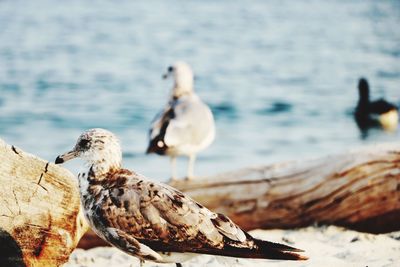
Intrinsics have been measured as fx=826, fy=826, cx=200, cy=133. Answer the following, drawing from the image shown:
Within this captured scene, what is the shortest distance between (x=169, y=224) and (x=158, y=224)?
0.21 ft

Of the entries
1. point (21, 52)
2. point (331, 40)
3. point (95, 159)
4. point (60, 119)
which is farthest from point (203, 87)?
point (95, 159)

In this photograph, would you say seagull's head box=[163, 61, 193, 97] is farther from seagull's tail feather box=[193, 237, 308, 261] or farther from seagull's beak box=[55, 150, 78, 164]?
seagull's tail feather box=[193, 237, 308, 261]

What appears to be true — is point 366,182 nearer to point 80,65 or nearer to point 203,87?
point 203,87

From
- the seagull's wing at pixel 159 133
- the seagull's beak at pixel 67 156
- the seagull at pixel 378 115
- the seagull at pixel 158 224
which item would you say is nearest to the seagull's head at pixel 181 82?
the seagull's wing at pixel 159 133

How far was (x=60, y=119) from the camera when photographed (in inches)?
605

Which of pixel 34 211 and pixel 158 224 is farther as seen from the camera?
pixel 34 211

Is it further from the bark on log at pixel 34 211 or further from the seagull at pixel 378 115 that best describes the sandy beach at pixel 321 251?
the seagull at pixel 378 115

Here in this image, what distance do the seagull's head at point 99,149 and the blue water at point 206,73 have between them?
558cm

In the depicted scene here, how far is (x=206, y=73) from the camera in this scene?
2098 centimetres

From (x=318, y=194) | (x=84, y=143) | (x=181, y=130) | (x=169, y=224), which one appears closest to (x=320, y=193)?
(x=318, y=194)

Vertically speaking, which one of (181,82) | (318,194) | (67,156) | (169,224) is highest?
(181,82)

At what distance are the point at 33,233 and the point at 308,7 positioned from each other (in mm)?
35236

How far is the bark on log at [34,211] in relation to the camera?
5.07 meters

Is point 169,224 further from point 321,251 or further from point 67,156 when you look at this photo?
point 321,251
